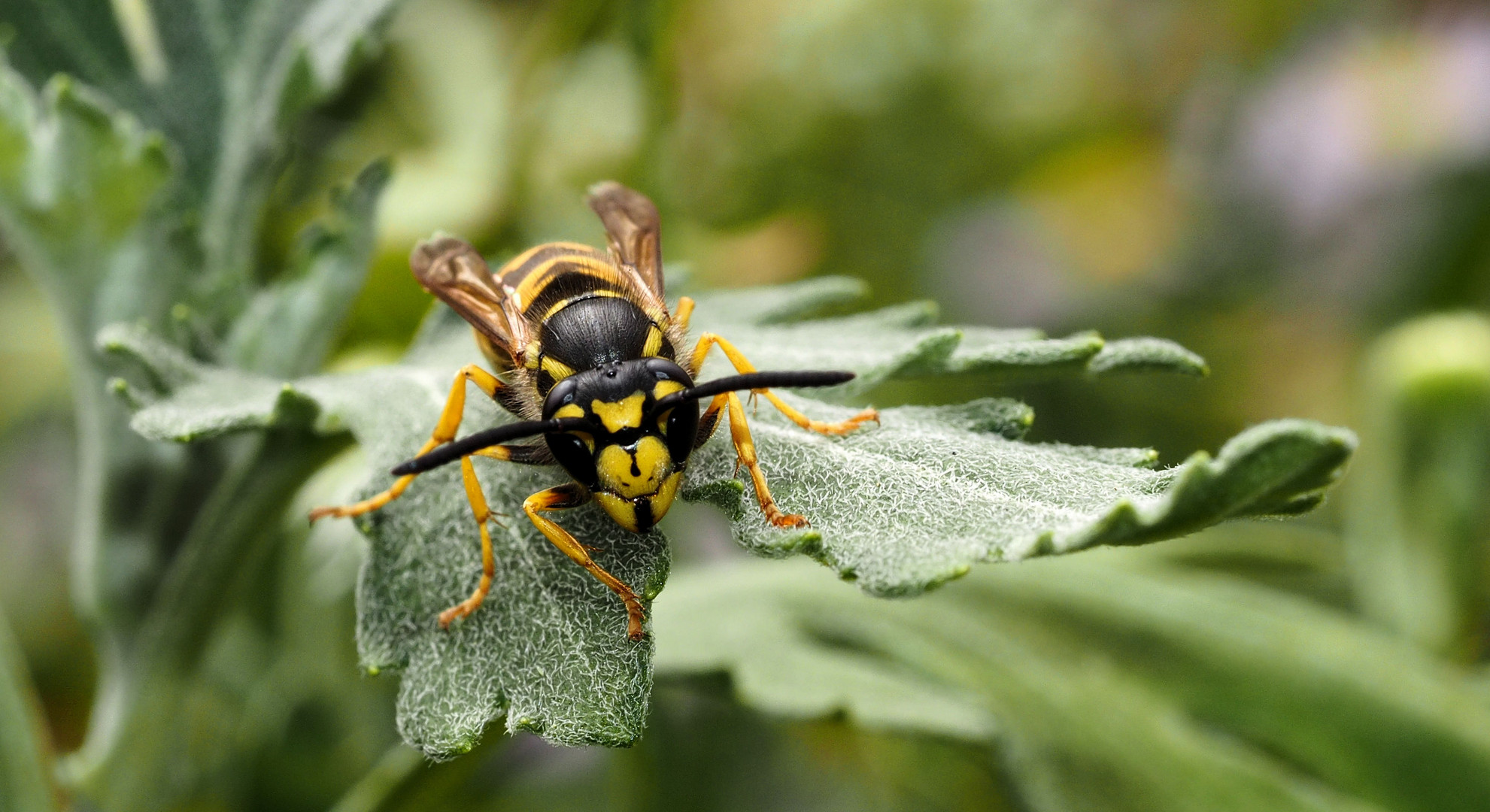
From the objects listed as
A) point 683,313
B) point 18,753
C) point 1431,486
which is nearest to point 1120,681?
point 1431,486

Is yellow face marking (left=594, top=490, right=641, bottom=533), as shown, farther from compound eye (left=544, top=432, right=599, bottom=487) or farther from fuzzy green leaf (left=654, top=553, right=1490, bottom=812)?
fuzzy green leaf (left=654, top=553, right=1490, bottom=812)

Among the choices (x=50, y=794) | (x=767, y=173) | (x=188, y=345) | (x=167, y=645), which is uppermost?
(x=767, y=173)

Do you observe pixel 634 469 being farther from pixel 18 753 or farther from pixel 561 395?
pixel 18 753

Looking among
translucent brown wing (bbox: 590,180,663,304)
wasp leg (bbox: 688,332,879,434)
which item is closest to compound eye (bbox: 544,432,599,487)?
wasp leg (bbox: 688,332,879,434)

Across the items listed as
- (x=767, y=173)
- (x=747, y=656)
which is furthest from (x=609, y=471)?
(x=767, y=173)

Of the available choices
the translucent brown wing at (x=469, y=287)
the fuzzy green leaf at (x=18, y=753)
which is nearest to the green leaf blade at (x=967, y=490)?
the translucent brown wing at (x=469, y=287)

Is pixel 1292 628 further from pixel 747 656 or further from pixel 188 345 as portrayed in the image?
pixel 188 345
